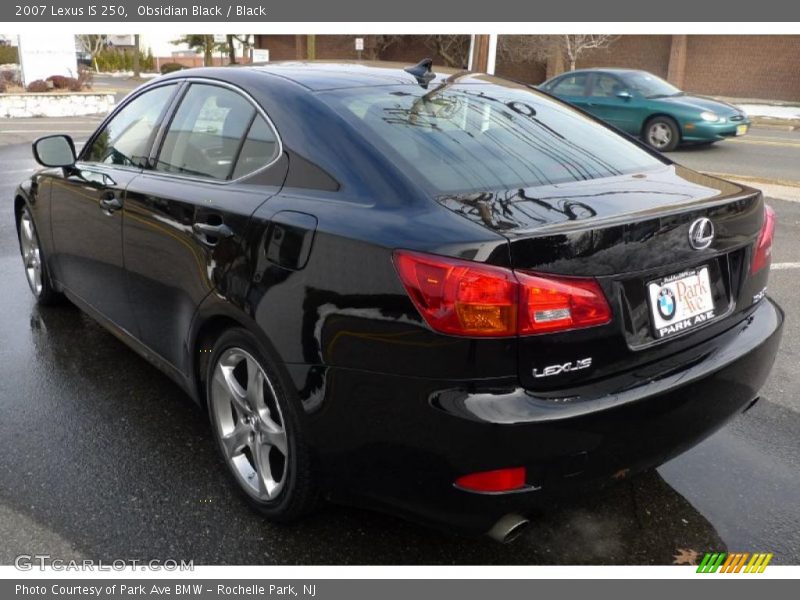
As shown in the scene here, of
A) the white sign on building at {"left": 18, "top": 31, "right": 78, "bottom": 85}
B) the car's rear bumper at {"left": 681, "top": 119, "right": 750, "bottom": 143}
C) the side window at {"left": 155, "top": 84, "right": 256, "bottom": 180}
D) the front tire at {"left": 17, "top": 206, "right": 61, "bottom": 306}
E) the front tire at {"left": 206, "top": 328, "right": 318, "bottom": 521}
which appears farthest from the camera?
the white sign on building at {"left": 18, "top": 31, "right": 78, "bottom": 85}

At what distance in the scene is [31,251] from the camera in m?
5.06

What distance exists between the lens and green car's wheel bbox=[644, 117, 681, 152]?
13.8m

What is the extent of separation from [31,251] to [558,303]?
4.18 meters

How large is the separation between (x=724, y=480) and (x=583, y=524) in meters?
0.72

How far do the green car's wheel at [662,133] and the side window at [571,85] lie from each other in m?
1.58

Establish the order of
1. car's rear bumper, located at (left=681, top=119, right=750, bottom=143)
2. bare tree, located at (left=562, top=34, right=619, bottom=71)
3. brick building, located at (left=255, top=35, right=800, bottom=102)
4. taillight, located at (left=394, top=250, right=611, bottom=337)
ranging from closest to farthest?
1. taillight, located at (left=394, top=250, right=611, bottom=337)
2. car's rear bumper, located at (left=681, top=119, right=750, bottom=143)
3. brick building, located at (left=255, top=35, right=800, bottom=102)
4. bare tree, located at (left=562, top=34, right=619, bottom=71)

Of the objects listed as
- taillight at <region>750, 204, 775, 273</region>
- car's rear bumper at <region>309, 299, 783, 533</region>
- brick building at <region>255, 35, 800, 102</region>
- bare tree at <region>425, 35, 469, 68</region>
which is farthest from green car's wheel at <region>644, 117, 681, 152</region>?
bare tree at <region>425, 35, 469, 68</region>

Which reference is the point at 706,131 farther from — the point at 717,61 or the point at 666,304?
the point at 717,61

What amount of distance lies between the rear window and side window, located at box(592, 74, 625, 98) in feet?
39.9

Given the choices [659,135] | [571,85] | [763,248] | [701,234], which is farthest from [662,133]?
A: [701,234]

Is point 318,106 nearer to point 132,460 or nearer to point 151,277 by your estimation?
point 151,277

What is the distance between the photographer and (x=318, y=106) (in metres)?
2.74

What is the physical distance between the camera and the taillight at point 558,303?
6.77 feet

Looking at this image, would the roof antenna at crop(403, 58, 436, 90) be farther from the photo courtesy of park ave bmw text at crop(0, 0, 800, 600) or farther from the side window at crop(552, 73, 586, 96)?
the side window at crop(552, 73, 586, 96)
